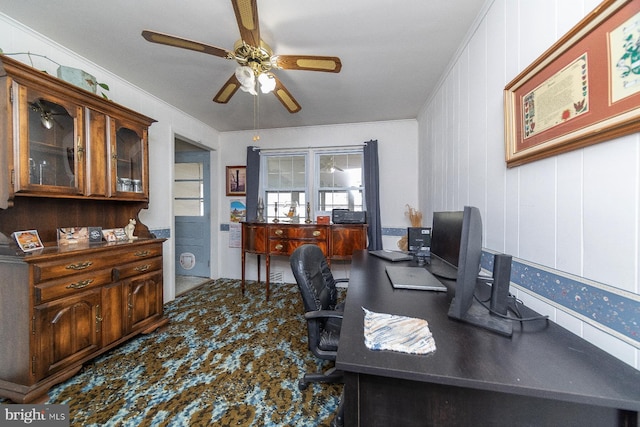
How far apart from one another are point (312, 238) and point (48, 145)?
94.7 inches

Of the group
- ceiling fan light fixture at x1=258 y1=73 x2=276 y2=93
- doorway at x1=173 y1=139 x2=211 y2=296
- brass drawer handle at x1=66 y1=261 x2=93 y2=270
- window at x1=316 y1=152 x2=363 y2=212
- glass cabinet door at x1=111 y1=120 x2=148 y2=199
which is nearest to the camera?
brass drawer handle at x1=66 y1=261 x2=93 y2=270

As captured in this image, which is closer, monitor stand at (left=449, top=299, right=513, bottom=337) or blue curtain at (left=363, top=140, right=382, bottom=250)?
monitor stand at (left=449, top=299, right=513, bottom=337)

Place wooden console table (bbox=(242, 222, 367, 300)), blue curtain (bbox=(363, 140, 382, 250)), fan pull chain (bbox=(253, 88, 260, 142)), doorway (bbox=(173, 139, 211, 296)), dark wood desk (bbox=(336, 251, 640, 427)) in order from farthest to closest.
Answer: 1. doorway (bbox=(173, 139, 211, 296))
2. blue curtain (bbox=(363, 140, 382, 250))
3. wooden console table (bbox=(242, 222, 367, 300))
4. fan pull chain (bbox=(253, 88, 260, 142))
5. dark wood desk (bbox=(336, 251, 640, 427))

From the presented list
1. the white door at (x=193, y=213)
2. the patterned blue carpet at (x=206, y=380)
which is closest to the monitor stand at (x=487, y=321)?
the patterned blue carpet at (x=206, y=380)

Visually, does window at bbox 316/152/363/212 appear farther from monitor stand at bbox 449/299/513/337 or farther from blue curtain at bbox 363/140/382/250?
monitor stand at bbox 449/299/513/337

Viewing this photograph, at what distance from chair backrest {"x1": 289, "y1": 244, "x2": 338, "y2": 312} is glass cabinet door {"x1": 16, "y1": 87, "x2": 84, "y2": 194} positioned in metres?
1.77

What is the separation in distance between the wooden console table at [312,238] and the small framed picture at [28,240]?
187 cm

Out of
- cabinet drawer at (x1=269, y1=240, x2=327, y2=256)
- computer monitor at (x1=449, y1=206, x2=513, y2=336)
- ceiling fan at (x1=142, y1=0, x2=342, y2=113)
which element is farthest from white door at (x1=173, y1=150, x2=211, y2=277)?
computer monitor at (x1=449, y1=206, x2=513, y2=336)

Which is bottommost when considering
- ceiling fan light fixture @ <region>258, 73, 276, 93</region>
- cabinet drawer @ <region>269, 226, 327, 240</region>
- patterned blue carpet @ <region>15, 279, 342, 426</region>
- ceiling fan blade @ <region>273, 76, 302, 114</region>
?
patterned blue carpet @ <region>15, 279, 342, 426</region>

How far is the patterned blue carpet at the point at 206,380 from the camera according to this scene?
1355 mm

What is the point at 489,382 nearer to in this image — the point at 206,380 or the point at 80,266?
the point at 206,380

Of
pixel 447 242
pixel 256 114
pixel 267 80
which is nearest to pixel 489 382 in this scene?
pixel 447 242

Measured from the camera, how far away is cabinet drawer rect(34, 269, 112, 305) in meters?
1.44

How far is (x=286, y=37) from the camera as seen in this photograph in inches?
70.1
